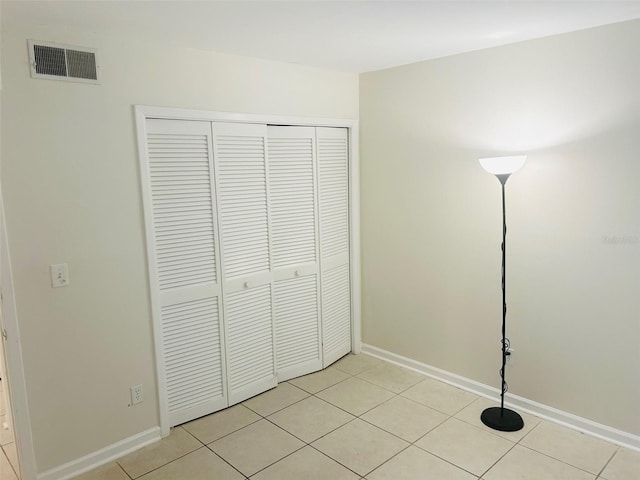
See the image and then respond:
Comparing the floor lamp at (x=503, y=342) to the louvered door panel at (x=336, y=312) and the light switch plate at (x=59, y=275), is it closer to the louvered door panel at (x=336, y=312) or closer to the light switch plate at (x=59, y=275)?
the louvered door panel at (x=336, y=312)

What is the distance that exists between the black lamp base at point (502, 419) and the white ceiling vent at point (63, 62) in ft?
10.4

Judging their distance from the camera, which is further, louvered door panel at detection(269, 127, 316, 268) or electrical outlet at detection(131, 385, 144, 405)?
louvered door panel at detection(269, 127, 316, 268)

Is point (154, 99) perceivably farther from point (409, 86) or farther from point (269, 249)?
point (409, 86)

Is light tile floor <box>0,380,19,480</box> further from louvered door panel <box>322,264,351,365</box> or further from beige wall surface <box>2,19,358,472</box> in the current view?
louvered door panel <box>322,264,351,365</box>

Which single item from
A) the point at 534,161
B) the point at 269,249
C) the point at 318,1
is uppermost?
the point at 318,1

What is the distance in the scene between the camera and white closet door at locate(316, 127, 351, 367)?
370 cm

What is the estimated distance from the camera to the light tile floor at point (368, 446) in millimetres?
2541

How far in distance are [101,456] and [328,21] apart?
2763 mm

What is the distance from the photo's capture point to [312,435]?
291 cm

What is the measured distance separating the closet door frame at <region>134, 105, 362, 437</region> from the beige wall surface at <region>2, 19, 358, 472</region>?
0.14 ft

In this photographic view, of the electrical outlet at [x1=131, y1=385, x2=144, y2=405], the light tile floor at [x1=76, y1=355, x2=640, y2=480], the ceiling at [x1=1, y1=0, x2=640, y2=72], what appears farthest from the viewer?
the electrical outlet at [x1=131, y1=385, x2=144, y2=405]

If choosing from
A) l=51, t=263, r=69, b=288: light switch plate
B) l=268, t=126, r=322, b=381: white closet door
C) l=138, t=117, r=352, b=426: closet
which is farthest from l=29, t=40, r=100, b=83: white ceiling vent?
l=268, t=126, r=322, b=381: white closet door

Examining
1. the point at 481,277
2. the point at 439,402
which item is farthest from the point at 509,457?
the point at 481,277

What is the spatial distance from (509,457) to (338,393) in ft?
4.15
